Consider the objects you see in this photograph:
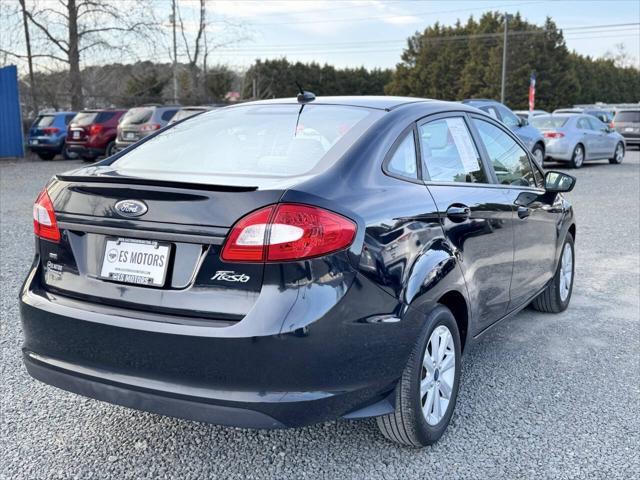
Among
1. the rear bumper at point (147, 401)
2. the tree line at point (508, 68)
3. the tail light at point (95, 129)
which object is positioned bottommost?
the rear bumper at point (147, 401)

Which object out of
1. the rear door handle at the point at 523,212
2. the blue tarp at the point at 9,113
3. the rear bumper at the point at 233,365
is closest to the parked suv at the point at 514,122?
the rear door handle at the point at 523,212

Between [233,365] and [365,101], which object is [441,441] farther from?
[365,101]

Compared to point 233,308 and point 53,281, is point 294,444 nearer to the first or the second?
point 233,308

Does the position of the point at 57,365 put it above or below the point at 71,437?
above

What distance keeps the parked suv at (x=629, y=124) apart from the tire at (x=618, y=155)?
5544 millimetres

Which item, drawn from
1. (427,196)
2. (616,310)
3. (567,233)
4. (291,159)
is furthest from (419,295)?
(616,310)

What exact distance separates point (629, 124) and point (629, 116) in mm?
301

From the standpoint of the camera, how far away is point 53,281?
2.94 m

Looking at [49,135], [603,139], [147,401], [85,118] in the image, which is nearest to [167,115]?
[85,118]

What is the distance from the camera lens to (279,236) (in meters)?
2.50

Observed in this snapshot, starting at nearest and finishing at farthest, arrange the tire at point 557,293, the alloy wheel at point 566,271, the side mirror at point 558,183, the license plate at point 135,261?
the license plate at point 135,261 < the side mirror at point 558,183 < the tire at point 557,293 < the alloy wheel at point 566,271

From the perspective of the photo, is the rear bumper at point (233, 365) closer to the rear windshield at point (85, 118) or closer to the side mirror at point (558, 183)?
the side mirror at point (558, 183)

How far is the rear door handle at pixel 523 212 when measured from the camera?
416cm

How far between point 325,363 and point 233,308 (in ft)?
1.32
